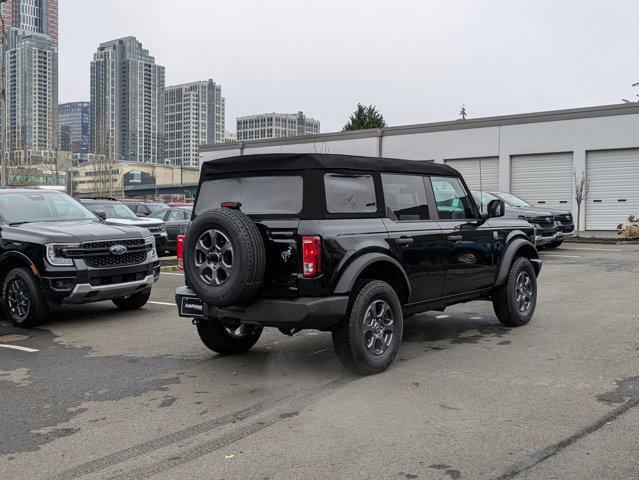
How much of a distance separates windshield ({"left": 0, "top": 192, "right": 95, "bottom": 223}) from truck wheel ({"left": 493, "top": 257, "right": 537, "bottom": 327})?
19.5 ft

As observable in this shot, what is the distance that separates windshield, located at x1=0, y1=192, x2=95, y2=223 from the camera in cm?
939

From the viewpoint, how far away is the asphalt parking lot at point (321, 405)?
3945mm

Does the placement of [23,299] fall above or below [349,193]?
below

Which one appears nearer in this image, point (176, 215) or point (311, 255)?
point (311, 255)

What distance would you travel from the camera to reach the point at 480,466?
3846 millimetres

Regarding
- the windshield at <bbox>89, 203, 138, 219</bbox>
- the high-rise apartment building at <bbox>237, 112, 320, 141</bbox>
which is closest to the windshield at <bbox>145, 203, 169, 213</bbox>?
the windshield at <bbox>89, 203, 138, 219</bbox>

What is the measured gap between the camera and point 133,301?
9.98m

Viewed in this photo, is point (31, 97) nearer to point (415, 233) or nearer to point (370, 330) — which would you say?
point (415, 233)

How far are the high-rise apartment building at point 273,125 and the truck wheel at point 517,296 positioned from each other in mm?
99815

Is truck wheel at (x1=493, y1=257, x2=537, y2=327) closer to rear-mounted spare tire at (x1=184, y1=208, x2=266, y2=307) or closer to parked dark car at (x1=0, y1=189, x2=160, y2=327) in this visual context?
rear-mounted spare tire at (x1=184, y1=208, x2=266, y2=307)

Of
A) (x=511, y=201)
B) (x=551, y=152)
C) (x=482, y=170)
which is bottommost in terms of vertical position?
(x=511, y=201)

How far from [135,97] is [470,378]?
92.6 m

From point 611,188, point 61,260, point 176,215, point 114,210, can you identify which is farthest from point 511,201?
point 61,260

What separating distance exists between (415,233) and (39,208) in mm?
5941
